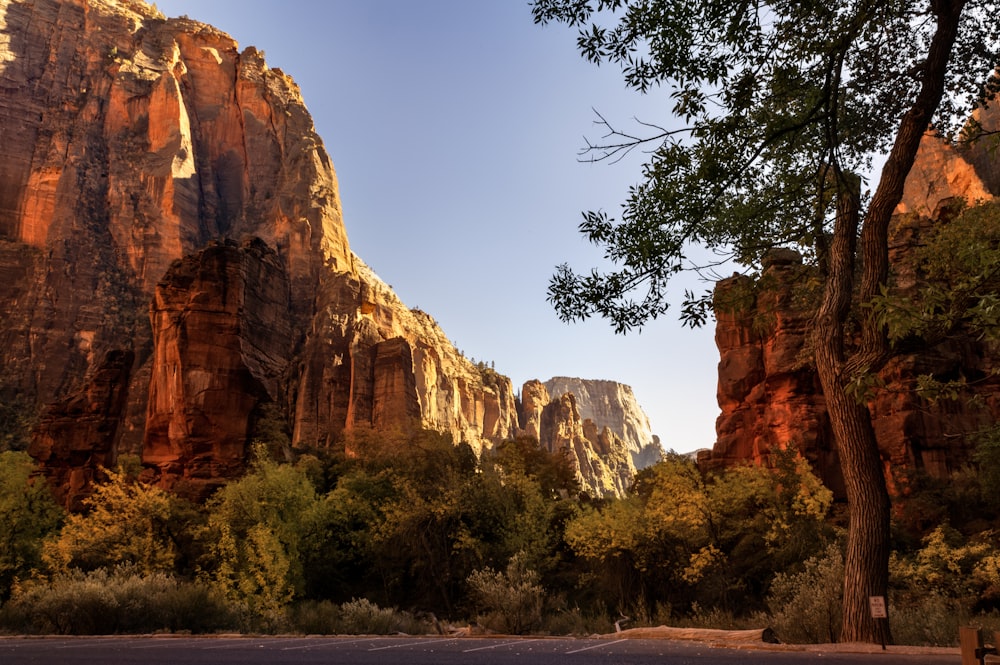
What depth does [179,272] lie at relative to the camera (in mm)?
45562

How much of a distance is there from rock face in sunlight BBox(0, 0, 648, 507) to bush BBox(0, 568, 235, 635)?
2124 cm

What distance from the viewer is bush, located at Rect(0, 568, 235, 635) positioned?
18.5 m

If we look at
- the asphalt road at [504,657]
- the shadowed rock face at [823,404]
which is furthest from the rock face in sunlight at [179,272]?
the asphalt road at [504,657]

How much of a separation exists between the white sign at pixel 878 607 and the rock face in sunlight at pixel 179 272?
4047cm

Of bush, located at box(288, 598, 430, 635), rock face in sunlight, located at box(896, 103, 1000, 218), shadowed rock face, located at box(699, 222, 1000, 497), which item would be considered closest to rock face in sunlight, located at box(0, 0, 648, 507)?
bush, located at box(288, 598, 430, 635)

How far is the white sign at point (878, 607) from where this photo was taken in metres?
8.72

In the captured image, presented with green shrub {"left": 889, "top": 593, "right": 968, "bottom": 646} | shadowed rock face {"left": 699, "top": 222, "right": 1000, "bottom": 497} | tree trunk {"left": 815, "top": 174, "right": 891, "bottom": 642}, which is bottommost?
green shrub {"left": 889, "top": 593, "right": 968, "bottom": 646}

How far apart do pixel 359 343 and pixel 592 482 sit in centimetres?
8379

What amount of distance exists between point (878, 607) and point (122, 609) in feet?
61.1

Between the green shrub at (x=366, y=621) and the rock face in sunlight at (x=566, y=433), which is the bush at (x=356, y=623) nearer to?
the green shrub at (x=366, y=621)

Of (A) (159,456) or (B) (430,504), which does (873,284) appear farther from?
(A) (159,456)

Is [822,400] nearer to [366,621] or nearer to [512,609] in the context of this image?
[512,609]

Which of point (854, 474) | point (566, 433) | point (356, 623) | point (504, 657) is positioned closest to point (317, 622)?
point (356, 623)

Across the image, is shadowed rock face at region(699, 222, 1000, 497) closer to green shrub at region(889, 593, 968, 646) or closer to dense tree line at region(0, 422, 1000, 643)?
dense tree line at region(0, 422, 1000, 643)
